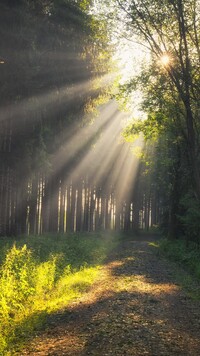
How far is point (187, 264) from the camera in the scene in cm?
1972

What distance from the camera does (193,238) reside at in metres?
28.8

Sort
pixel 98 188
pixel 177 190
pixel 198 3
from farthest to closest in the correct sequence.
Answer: pixel 98 188 < pixel 177 190 < pixel 198 3

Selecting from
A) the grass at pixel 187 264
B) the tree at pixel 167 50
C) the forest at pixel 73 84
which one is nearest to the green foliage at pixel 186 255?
the grass at pixel 187 264

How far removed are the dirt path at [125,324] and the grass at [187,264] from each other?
25.7 inches

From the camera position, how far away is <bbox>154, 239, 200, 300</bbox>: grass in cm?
1424

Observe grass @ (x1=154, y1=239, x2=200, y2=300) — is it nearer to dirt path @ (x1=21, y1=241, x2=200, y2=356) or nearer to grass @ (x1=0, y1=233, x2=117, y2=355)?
dirt path @ (x1=21, y1=241, x2=200, y2=356)

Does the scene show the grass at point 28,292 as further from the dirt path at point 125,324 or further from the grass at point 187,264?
the grass at point 187,264

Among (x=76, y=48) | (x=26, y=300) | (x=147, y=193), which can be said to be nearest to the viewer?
(x=26, y=300)

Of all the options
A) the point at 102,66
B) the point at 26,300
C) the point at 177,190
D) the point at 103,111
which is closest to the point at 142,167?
the point at 103,111

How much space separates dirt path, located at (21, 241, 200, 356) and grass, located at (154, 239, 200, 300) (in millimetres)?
654

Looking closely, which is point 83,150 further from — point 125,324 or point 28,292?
point 125,324

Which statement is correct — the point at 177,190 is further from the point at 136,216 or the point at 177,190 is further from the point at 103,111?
the point at 136,216

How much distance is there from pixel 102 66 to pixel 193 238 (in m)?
14.2

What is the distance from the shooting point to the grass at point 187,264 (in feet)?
46.7
